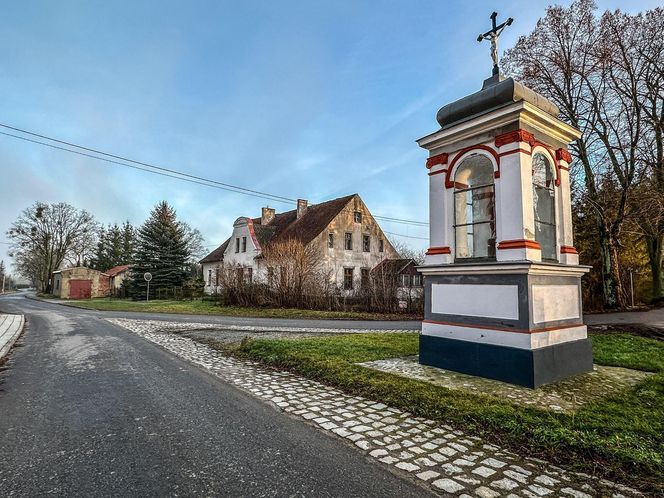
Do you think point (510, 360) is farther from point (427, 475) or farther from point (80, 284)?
point (80, 284)

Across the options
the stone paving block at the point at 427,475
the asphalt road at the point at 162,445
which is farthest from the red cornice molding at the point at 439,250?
the stone paving block at the point at 427,475

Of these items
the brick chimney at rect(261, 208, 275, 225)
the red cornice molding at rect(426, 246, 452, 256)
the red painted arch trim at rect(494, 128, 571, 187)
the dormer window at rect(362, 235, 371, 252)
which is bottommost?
the red cornice molding at rect(426, 246, 452, 256)

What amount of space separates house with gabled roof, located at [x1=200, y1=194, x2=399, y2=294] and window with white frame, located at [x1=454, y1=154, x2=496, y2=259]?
21.0m

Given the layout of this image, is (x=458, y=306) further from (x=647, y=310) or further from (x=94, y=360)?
(x=647, y=310)

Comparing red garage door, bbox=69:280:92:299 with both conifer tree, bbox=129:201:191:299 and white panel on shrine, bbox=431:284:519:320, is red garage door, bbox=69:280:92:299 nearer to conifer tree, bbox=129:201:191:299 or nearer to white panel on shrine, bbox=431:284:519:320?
conifer tree, bbox=129:201:191:299

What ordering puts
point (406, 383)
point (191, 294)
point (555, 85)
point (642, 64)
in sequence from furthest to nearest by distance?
point (191, 294) < point (555, 85) < point (642, 64) < point (406, 383)

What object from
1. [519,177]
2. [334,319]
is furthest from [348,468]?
[334,319]

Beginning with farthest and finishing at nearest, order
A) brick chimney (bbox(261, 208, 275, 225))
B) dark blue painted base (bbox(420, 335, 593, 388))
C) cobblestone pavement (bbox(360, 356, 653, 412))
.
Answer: brick chimney (bbox(261, 208, 275, 225)) < dark blue painted base (bbox(420, 335, 593, 388)) < cobblestone pavement (bbox(360, 356, 653, 412))

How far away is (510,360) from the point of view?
581 cm

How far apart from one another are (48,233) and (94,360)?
56.9 m

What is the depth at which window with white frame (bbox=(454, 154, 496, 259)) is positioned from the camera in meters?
7.35

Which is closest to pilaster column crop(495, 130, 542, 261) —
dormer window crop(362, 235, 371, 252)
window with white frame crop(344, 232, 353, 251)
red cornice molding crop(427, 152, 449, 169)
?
red cornice molding crop(427, 152, 449, 169)

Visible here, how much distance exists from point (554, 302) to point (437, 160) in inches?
126

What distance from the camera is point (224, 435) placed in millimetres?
3998
